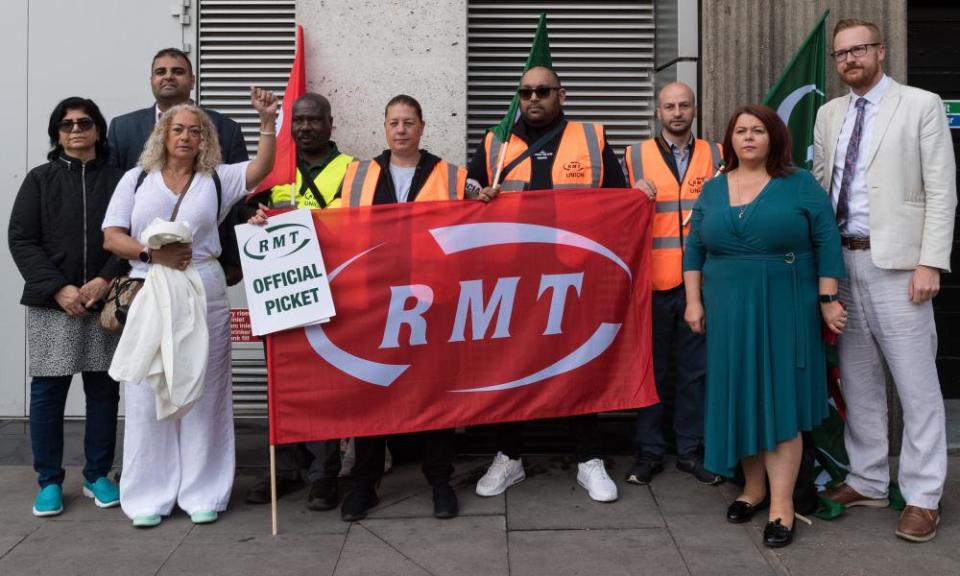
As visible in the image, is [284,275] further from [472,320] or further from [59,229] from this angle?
[59,229]

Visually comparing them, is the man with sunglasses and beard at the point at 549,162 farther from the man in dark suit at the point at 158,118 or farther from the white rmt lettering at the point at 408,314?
the man in dark suit at the point at 158,118

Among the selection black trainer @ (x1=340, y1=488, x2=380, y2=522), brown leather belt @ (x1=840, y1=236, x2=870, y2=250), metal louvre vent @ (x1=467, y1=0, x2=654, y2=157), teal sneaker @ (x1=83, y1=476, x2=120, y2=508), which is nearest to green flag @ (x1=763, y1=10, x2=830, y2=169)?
brown leather belt @ (x1=840, y1=236, x2=870, y2=250)

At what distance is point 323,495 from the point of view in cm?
529

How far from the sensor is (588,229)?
5.33m

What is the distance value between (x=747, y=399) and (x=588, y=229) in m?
1.25

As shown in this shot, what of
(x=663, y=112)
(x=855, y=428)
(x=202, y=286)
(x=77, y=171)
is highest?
(x=663, y=112)

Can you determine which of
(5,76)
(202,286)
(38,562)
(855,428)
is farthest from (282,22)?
(855,428)

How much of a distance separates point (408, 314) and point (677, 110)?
6.26 feet

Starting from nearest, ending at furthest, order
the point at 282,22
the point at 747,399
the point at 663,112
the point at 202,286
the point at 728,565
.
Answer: the point at 728,565, the point at 747,399, the point at 202,286, the point at 663,112, the point at 282,22

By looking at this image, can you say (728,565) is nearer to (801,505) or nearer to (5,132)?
(801,505)

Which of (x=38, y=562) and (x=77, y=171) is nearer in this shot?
(x=38, y=562)

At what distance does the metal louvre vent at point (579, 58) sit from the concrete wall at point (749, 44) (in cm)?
85

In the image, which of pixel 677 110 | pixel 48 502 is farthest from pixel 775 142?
pixel 48 502

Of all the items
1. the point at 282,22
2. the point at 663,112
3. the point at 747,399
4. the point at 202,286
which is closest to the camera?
the point at 747,399
